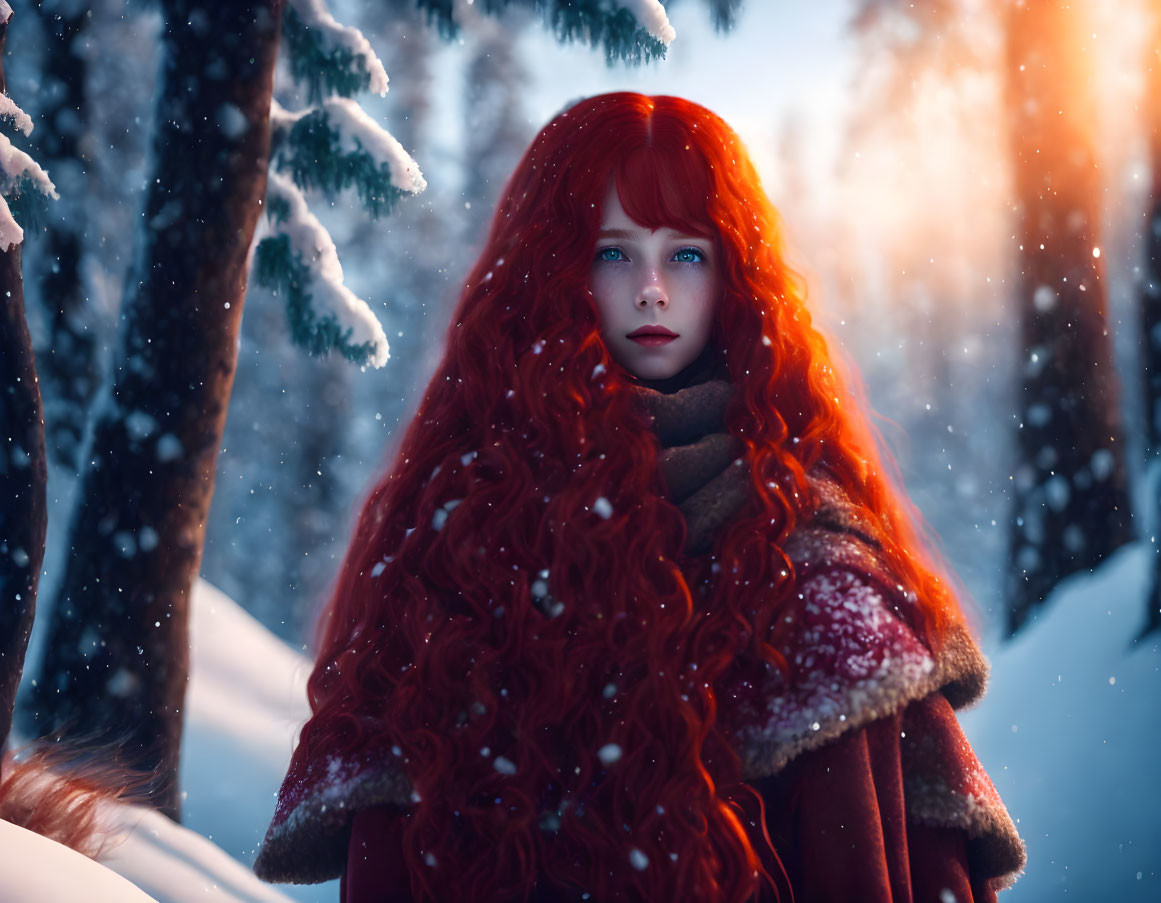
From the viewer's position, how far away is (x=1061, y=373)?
4.59 m

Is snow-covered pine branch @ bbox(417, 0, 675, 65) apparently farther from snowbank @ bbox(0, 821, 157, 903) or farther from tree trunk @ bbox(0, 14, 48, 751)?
snowbank @ bbox(0, 821, 157, 903)

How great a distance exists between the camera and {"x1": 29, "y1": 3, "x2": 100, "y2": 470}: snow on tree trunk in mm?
3604

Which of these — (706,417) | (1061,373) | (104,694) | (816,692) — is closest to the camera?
(816,692)

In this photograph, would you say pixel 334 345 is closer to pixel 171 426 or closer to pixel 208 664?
pixel 171 426

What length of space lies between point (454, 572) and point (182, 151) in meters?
2.24

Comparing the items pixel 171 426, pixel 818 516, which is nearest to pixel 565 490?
pixel 818 516

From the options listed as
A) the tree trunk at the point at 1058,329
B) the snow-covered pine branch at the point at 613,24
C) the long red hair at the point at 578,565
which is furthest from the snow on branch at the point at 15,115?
the tree trunk at the point at 1058,329

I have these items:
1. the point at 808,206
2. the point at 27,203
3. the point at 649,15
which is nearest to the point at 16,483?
the point at 27,203

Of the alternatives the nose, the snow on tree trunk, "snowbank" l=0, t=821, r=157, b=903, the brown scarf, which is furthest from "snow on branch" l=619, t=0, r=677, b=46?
"snowbank" l=0, t=821, r=157, b=903

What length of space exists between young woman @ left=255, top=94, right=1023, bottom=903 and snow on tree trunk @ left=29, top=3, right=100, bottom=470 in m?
2.34

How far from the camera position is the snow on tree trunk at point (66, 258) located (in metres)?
3.60

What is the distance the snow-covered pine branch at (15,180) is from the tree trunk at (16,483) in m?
0.15

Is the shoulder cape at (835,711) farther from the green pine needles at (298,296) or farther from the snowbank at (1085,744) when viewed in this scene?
the green pine needles at (298,296)

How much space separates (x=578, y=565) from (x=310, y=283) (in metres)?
2.41
